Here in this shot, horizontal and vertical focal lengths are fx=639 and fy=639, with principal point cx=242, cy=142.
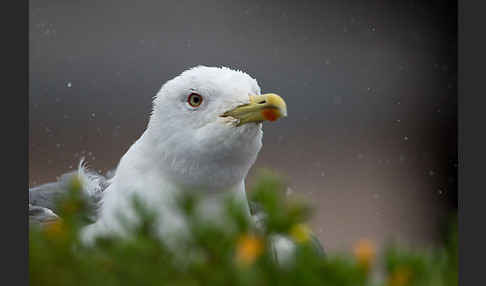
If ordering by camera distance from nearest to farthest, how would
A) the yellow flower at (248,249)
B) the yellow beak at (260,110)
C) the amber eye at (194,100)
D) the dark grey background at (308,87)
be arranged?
the yellow flower at (248,249), the yellow beak at (260,110), the amber eye at (194,100), the dark grey background at (308,87)

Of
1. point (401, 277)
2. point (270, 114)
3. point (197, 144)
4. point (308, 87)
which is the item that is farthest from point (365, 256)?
point (308, 87)

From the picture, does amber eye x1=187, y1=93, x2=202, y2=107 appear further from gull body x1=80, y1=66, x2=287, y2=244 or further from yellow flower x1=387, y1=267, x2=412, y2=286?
yellow flower x1=387, y1=267, x2=412, y2=286

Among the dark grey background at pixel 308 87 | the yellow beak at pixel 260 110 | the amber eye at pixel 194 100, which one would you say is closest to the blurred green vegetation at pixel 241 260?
the yellow beak at pixel 260 110

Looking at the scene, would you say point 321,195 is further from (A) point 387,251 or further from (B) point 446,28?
(A) point 387,251

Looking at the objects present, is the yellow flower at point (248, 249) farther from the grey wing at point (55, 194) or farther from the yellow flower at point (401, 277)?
the grey wing at point (55, 194)

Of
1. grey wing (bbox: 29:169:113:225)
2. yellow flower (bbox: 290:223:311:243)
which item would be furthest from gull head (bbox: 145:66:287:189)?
yellow flower (bbox: 290:223:311:243)

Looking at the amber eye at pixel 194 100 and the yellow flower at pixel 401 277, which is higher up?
the amber eye at pixel 194 100

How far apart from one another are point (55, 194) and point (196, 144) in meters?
0.43

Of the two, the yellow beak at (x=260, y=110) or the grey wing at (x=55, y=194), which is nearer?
the yellow beak at (x=260, y=110)

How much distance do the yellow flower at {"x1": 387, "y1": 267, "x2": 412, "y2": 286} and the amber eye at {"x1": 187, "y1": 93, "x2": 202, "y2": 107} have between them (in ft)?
2.40

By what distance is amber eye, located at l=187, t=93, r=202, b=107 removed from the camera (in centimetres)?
129

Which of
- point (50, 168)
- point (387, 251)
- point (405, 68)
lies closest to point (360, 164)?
point (405, 68)

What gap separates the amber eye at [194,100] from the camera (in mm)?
1286

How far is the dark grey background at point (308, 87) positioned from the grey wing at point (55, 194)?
0.05 meters
